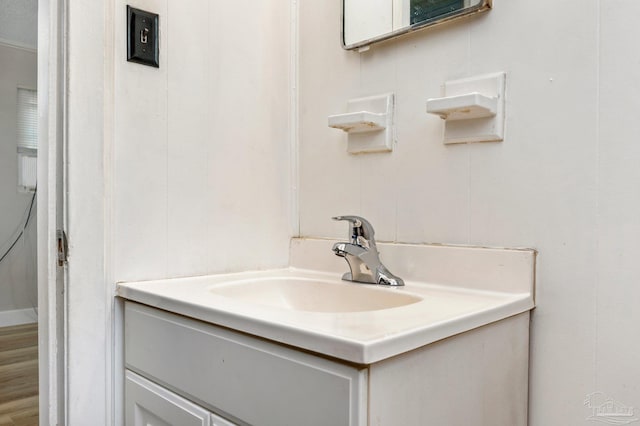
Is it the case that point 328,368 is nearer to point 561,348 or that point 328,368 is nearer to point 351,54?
point 561,348

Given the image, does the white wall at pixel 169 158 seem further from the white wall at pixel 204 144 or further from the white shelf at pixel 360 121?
the white shelf at pixel 360 121

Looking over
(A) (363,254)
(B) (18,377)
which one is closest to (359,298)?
(A) (363,254)

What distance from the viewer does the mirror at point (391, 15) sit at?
923mm

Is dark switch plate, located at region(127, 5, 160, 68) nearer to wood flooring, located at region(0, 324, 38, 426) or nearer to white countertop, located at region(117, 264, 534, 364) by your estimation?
white countertop, located at region(117, 264, 534, 364)

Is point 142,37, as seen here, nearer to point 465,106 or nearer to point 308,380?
point 465,106

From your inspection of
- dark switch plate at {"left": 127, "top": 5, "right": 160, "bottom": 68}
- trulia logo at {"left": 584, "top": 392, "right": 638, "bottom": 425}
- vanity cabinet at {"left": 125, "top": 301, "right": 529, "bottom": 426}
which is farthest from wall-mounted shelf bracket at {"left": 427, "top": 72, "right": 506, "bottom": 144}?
dark switch plate at {"left": 127, "top": 5, "right": 160, "bottom": 68}

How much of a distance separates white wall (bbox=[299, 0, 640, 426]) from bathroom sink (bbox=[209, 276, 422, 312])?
168mm

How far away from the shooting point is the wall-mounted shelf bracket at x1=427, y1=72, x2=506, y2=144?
33.7 inches

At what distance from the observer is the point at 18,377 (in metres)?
2.15

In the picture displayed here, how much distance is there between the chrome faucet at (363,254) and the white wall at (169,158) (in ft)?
1.02

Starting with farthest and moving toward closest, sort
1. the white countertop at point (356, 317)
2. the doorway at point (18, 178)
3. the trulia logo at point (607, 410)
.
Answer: the doorway at point (18, 178) → the trulia logo at point (607, 410) → the white countertop at point (356, 317)

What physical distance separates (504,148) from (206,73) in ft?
2.24

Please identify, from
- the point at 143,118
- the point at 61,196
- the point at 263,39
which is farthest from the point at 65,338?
the point at 263,39

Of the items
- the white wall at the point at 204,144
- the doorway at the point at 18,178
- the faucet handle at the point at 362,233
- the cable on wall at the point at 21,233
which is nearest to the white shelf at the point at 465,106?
the faucet handle at the point at 362,233
